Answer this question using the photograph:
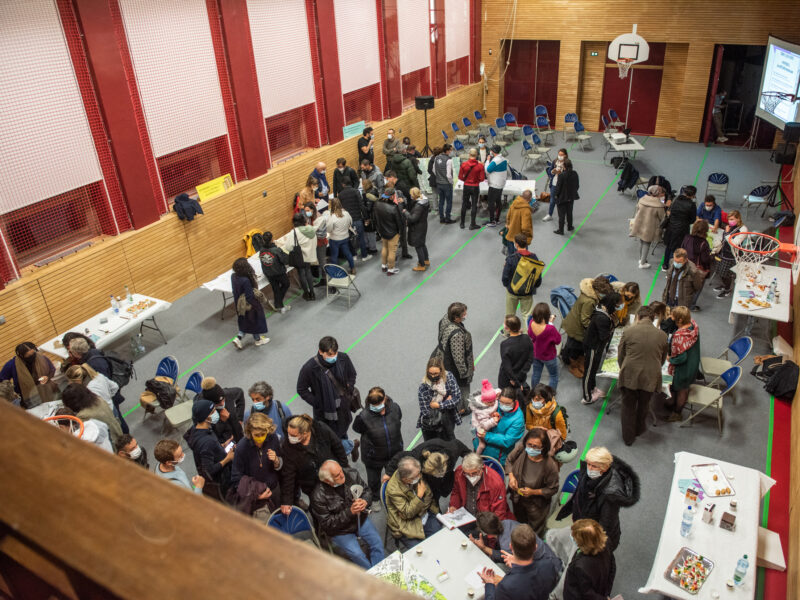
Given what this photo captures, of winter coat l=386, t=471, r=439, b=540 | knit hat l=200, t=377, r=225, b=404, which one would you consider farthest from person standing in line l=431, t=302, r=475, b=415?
knit hat l=200, t=377, r=225, b=404

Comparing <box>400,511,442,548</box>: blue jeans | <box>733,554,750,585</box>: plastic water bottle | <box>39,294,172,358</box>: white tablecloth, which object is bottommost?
<box>400,511,442,548</box>: blue jeans

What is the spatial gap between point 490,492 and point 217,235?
324 inches

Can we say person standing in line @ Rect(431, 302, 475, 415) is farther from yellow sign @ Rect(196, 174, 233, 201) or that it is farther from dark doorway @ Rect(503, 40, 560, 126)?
dark doorway @ Rect(503, 40, 560, 126)

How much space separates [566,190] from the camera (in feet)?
41.1

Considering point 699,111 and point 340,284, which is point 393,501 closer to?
point 340,284

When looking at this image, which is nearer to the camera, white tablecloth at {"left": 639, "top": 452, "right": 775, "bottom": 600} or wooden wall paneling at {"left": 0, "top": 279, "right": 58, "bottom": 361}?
white tablecloth at {"left": 639, "top": 452, "right": 775, "bottom": 600}

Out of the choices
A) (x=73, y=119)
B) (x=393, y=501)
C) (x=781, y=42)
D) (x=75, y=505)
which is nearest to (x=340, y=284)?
(x=73, y=119)

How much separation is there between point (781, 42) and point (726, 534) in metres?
13.5

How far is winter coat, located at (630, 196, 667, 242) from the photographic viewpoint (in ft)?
36.0

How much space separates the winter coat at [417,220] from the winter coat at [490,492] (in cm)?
653

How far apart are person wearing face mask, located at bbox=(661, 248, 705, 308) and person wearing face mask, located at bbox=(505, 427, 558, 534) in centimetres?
459

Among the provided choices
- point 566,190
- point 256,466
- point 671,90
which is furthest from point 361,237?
point 671,90

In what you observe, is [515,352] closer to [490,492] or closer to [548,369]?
[548,369]

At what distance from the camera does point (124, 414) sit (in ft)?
28.1
